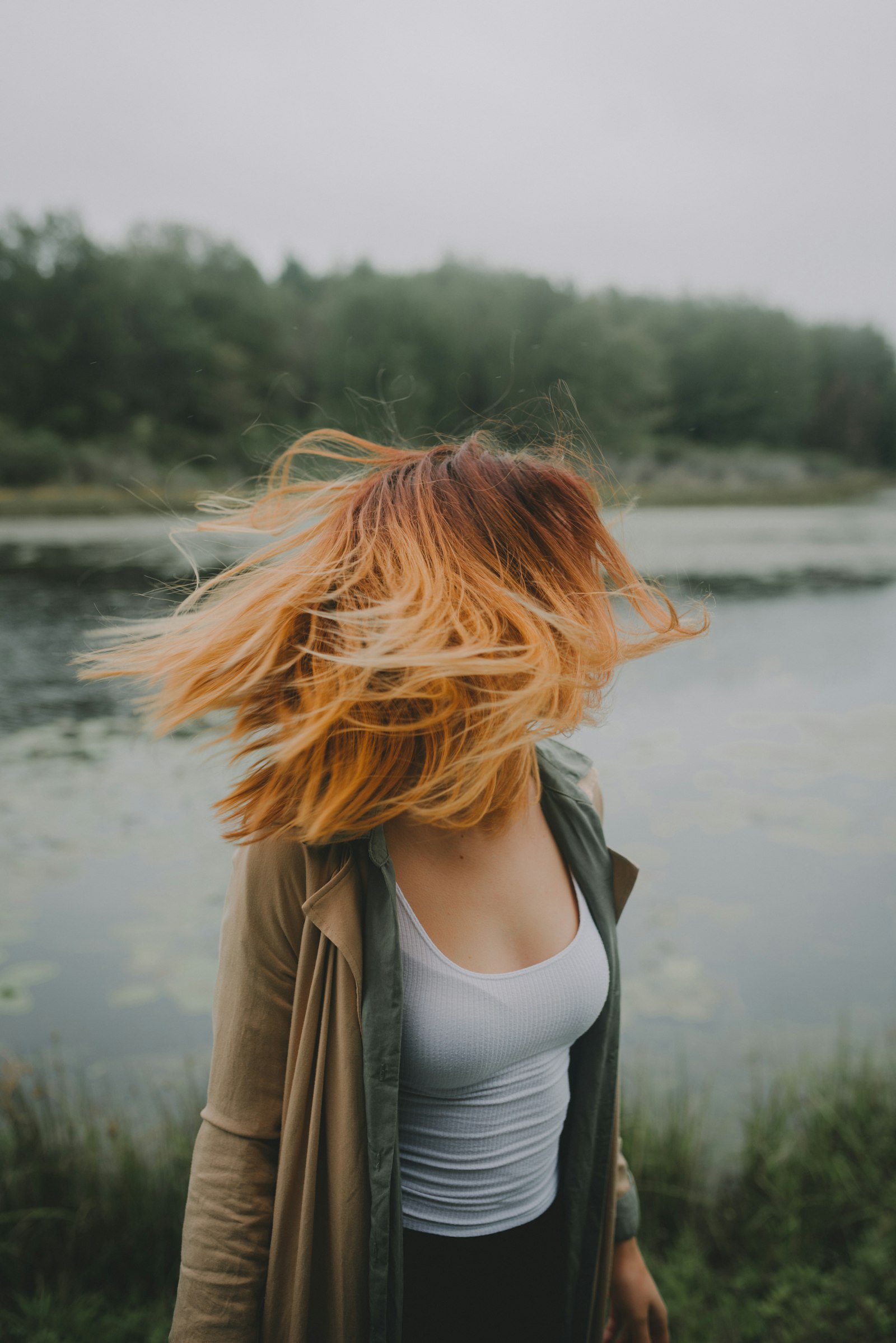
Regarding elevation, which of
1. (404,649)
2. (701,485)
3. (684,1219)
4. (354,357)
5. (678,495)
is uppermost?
(354,357)

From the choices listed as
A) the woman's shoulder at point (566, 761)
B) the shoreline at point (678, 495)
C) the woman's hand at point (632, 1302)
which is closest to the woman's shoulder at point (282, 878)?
the woman's shoulder at point (566, 761)

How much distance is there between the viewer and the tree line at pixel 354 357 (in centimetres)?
1719

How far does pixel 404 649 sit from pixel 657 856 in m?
4.82

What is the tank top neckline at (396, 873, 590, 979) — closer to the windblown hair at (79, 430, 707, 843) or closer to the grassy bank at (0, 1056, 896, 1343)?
the windblown hair at (79, 430, 707, 843)

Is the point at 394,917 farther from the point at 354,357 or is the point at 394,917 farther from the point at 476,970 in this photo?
the point at 354,357

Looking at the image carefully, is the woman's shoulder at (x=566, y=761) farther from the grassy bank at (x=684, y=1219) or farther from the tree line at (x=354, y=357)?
the tree line at (x=354, y=357)

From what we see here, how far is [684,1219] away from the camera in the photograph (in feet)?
8.41

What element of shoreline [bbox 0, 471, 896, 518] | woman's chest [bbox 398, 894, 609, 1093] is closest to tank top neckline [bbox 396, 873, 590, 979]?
woman's chest [bbox 398, 894, 609, 1093]

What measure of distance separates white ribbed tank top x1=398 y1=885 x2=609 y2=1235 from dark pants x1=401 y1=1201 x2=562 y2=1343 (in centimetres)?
3

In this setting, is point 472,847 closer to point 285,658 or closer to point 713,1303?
point 285,658

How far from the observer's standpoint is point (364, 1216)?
103 centimetres

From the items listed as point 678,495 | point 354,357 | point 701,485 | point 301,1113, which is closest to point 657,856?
point 301,1113

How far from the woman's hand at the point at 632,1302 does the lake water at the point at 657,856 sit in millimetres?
986

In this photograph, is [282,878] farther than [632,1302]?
No
